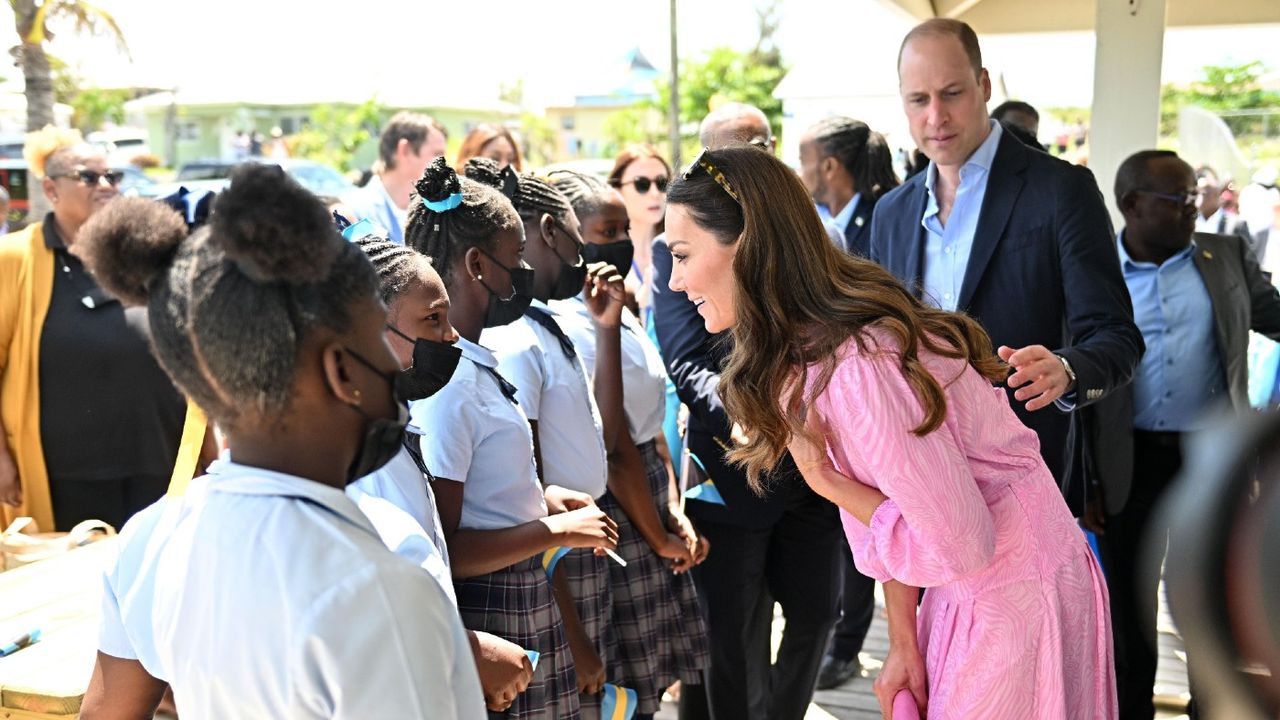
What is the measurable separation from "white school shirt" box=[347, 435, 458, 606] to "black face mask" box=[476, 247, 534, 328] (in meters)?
0.56

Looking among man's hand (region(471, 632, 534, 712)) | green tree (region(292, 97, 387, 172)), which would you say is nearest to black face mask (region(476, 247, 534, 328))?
man's hand (region(471, 632, 534, 712))

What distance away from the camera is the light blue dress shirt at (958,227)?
10.4 feet

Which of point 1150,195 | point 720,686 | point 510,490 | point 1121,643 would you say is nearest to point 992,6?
point 1150,195

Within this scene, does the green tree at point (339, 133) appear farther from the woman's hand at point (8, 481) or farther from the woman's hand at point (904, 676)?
the woman's hand at point (904, 676)

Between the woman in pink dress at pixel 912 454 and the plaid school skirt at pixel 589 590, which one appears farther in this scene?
the plaid school skirt at pixel 589 590

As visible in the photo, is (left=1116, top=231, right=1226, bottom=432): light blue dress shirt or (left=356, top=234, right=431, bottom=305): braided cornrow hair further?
(left=1116, top=231, right=1226, bottom=432): light blue dress shirt

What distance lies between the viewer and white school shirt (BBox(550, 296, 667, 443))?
10.7ft

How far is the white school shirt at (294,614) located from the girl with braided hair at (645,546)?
6.16 ft

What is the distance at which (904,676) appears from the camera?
2199 mm

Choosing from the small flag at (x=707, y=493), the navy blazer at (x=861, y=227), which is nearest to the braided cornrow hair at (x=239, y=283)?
the small flag at (x=707, y=493)

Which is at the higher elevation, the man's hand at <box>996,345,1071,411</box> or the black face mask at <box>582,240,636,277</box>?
the black face mask at <box>582,240,636,277</box>

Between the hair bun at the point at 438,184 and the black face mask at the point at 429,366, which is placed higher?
the hair bun at the point at 438,184

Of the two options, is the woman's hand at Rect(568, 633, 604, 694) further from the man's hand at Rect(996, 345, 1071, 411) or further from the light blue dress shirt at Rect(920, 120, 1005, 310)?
the light blue dress shirt at Rect(920, 120, 1005, 310)

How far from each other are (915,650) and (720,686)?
1.44 meters
